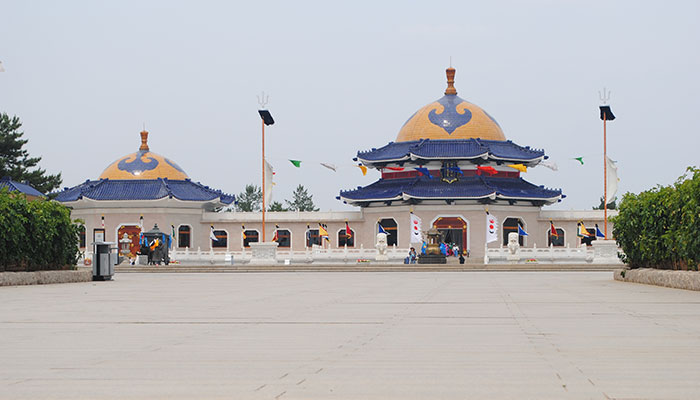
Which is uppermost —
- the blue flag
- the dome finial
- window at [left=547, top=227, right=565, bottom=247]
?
the dome finial

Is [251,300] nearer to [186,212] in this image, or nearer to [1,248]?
[1,248]

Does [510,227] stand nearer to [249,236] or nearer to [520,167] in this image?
[520,167]

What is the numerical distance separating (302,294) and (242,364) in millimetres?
14301

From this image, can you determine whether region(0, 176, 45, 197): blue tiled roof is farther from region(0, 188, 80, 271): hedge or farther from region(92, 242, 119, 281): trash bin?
region(0, 188, 80, 271): hedge

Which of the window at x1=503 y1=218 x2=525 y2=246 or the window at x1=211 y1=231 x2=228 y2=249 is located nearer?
the window at x1=503 y1=218 x2=525 y2=246

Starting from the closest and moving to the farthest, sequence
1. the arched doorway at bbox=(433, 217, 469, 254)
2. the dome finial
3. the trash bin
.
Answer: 1. the trash bin
2. the arched doorway at bbox=(433, 217, 469, 254)
3. the dome finial

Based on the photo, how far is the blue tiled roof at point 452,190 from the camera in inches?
2403

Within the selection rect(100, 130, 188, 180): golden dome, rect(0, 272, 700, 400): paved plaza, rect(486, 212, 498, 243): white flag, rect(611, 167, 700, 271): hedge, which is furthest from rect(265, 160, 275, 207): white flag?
rect(0, 272, 700, 400): paved plaza

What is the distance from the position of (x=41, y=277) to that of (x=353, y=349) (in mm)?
22080

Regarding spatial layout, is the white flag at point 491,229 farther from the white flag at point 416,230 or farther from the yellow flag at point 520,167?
the yellow flag at point 520,167

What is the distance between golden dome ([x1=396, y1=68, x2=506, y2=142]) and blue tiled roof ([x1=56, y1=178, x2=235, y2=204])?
1490 cm

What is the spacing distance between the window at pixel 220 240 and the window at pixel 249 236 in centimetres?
133

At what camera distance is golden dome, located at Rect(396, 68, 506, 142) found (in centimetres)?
6550

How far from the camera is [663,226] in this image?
27.8 metres
